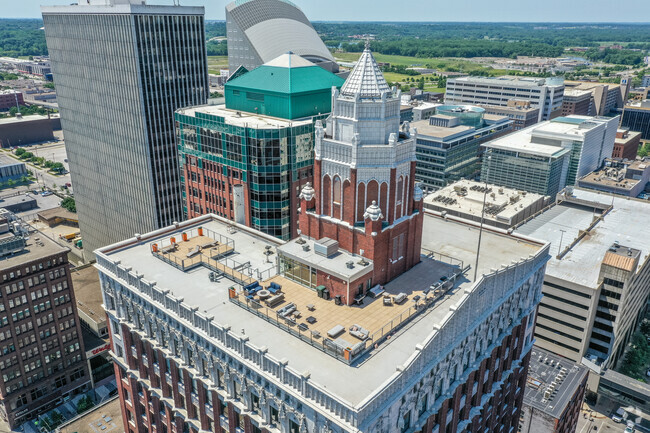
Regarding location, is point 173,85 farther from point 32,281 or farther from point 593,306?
point 593,306

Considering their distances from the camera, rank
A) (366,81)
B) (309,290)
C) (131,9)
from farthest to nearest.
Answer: (131,9)
(309,290)
(366,81)

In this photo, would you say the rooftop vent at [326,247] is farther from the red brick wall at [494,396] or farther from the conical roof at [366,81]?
the red brick wall at [494,396]

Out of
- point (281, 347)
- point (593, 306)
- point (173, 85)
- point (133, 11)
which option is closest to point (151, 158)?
point (173, 85)

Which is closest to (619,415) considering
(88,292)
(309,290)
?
(309,290)

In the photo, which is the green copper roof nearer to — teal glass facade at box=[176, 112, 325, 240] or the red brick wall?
teal glass facade at box=[176, 112, 325, 240]

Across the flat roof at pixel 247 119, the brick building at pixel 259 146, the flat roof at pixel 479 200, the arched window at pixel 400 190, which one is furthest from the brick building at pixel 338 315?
the flat roof at pixel 479 200

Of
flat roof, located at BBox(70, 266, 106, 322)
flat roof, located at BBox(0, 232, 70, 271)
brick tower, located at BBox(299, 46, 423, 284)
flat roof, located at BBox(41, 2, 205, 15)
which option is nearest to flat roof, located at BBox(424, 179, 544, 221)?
flat roof, located at BBox(41, 2, 205, 15)

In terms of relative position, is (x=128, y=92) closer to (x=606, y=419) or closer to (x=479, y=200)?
(x=479, y=200)
